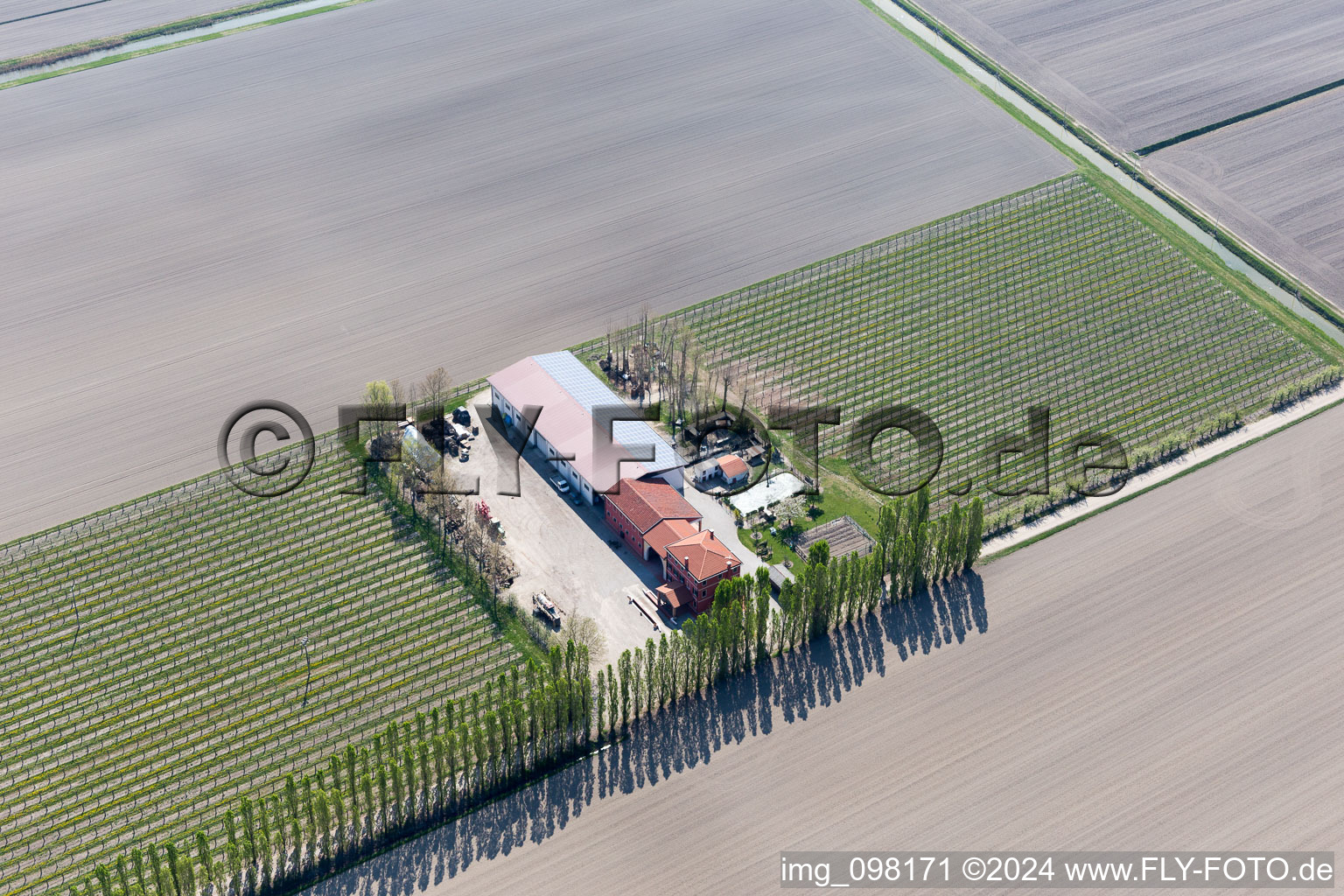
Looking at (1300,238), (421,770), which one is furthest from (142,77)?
(1300,238)

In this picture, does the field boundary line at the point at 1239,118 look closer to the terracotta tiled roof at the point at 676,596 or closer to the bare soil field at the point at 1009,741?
the bare soil field at the point at 1009,741

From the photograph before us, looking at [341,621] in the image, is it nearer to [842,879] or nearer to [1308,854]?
[842,879]

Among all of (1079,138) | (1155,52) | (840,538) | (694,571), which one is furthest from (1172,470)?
(1155,52)

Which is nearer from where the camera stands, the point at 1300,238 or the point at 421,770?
the point at 421,770

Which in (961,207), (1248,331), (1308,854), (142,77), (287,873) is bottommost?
(1308,854)

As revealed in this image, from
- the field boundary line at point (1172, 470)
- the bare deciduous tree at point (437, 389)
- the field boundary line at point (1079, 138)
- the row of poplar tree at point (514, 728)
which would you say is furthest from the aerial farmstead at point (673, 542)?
the field boundary line at point (1079, 138)

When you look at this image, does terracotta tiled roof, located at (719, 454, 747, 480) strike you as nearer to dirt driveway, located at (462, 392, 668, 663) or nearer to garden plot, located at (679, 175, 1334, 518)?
garden plot, located at (679, 175, 1334, 518)

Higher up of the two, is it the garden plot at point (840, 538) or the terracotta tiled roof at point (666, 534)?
the terracotta tiled roof at point (666, 534)
